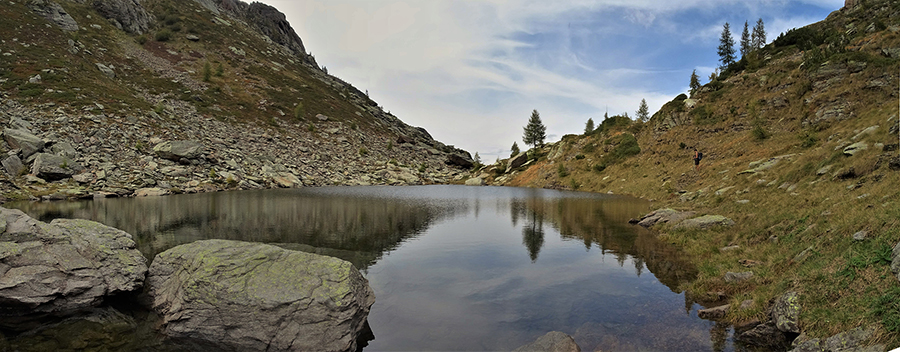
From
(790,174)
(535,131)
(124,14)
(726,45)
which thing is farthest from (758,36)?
(124,14)

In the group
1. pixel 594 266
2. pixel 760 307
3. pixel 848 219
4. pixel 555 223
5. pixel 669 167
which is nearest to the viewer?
pixel 760 307

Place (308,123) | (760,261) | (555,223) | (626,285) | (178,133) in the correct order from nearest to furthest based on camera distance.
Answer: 1. (760,261)
2. (626,285)
3. (555,223)
4. (178,133)
5. (308,123)

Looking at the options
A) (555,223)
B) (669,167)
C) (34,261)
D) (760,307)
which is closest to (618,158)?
(669,167)

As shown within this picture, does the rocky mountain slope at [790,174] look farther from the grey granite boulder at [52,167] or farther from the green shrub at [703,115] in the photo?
the grey granite boulder at [52,167]

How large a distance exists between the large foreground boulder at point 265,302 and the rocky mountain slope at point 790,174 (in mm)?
11448

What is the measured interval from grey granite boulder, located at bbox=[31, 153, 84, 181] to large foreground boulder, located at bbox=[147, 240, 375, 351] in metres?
45.1

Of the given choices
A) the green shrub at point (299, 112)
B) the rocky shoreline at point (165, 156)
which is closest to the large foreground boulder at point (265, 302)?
the rocky shoreline at point (165, 156)

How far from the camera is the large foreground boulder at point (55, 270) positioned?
438 inches

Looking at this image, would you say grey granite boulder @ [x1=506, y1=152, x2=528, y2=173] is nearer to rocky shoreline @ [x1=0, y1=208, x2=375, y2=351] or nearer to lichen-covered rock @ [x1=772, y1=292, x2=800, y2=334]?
lichen-covered rock @ [x1=772, y1=292, x2=800, y2=334]

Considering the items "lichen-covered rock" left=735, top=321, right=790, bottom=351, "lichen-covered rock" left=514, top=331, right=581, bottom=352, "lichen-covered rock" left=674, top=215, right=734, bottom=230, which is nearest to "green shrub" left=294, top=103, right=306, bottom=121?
"lichen-covered rock" left=674, top=215, right=734, bottom=230

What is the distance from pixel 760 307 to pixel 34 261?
74.1 ft

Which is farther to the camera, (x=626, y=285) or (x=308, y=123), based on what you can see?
(x=308, y=123)

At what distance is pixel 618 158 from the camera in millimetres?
73750

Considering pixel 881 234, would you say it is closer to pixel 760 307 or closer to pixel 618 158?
pixel 760 307
